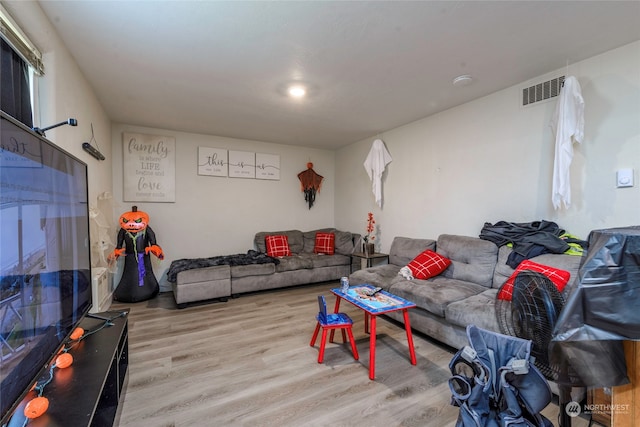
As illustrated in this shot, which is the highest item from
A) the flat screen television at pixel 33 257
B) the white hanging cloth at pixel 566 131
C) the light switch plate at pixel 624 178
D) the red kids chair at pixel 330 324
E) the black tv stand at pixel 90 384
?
the white hanging cloth at pixel 566 131

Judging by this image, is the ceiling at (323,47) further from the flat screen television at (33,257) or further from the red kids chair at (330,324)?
the red kids chair at (330,324)

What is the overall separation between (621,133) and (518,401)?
2.25 meters

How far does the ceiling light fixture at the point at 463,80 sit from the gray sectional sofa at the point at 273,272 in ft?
8.94

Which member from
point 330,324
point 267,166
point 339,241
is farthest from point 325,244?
point 330,324

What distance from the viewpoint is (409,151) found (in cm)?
395

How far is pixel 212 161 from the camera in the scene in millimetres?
4496

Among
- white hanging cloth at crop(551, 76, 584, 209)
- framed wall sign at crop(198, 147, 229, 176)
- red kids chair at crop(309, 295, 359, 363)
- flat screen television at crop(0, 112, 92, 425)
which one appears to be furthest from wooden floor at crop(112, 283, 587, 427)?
framed wall sign at crop(198, 147, 229, 176)

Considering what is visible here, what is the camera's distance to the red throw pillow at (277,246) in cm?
459

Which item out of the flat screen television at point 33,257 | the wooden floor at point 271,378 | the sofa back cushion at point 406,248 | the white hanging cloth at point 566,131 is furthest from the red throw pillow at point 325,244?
the flat screen television at point 33,257

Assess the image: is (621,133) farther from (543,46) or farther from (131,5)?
(131,5)

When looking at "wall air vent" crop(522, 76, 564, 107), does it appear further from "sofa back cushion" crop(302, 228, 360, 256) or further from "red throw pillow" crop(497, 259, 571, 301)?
"sofa back cushion" crop(302, 228, 360, 256)

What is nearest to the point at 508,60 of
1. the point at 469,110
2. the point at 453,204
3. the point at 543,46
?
the point at 543,46

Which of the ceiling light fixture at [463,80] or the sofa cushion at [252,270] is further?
the sofa cushion at [252,270]

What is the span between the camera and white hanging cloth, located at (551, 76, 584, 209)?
2219 mm
